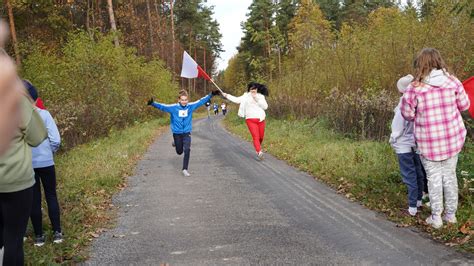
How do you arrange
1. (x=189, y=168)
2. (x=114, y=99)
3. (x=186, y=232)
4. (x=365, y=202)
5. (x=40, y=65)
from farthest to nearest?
(x=114, y=99) → (x=40, y=65) → (x=189, y=168) → (x=365, y=202) → (x=186, y=232)

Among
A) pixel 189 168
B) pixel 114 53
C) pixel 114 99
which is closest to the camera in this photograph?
pixel 189 168

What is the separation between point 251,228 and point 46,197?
99.1 inches

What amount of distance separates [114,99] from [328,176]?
13.4m

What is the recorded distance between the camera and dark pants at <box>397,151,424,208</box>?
221 inches

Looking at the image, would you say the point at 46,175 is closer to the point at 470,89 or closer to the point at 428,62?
the point at 428,62

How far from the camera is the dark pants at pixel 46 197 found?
16.1 feet

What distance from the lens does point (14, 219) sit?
11.1 feet

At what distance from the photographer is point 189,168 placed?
33.8 feet

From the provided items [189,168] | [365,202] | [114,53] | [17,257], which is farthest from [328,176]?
[114,53]

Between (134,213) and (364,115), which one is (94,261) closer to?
(134,213)

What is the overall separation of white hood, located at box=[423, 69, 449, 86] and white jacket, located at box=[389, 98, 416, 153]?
750mm

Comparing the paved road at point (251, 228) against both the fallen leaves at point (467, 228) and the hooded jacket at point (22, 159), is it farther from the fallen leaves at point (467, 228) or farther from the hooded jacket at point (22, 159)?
the hooded jacket at point (22, 159)

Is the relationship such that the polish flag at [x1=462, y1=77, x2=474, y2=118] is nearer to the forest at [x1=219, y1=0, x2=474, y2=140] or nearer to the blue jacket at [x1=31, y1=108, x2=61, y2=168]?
the forest at [x1=219, y1=0, x2=474, y2=140]

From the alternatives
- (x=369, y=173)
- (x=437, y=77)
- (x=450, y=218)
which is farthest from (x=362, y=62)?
(x=450, y=218)
